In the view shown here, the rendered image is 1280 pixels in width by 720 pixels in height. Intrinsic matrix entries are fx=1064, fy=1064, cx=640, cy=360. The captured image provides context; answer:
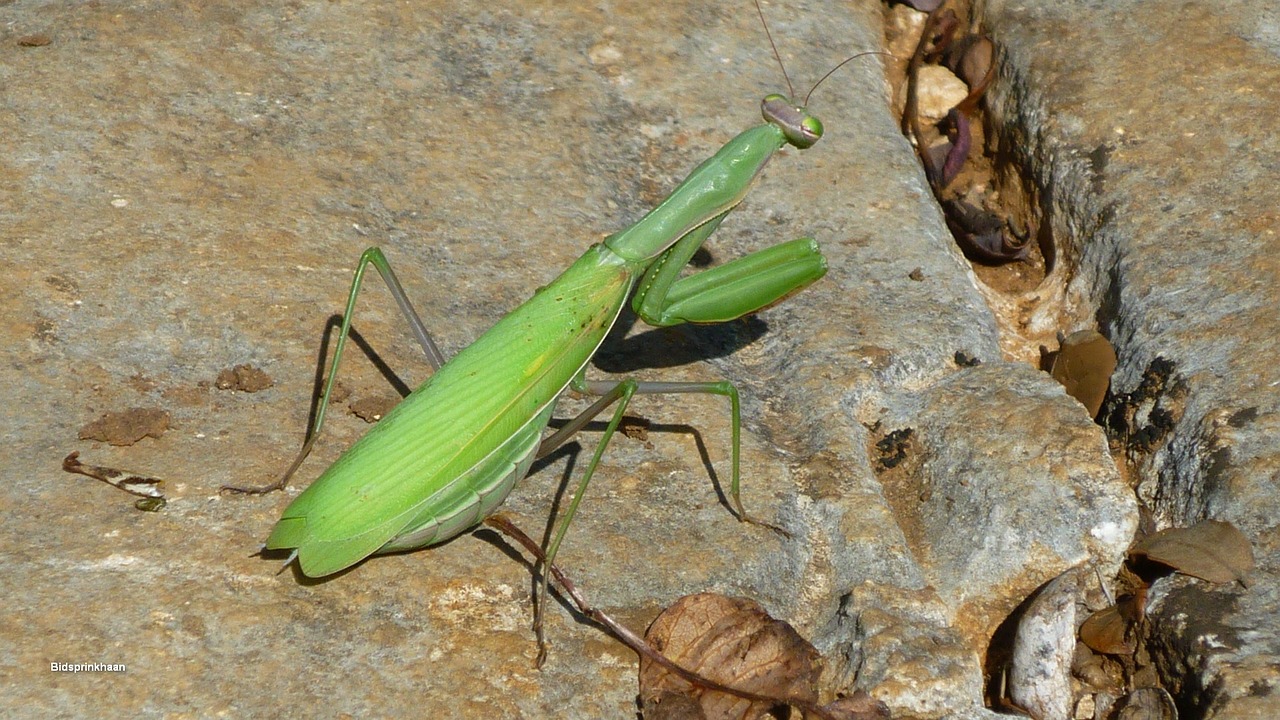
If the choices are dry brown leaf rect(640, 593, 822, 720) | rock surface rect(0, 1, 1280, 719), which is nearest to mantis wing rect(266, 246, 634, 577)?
rock surface rect(0, 1, 1280, 719)

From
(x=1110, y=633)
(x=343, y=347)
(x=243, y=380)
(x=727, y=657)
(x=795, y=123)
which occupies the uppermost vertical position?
(x=795, y=123)

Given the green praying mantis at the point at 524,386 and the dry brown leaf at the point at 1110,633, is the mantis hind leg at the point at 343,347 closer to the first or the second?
the green praying mantis at the point at 524,386

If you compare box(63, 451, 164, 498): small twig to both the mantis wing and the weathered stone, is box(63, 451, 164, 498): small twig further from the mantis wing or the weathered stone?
the weathered stone

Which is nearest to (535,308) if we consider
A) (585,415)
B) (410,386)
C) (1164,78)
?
(585,415)

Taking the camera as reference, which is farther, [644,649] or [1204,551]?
[1204,551]

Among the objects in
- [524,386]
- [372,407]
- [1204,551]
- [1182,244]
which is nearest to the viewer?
[524,386]

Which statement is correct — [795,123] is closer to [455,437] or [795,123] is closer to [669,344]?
[669,344]

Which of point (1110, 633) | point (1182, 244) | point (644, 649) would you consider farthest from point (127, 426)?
point (1182, 244)
